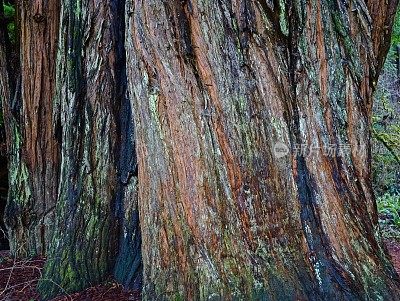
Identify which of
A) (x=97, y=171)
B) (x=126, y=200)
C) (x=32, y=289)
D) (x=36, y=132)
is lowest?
(x=32, y=289)

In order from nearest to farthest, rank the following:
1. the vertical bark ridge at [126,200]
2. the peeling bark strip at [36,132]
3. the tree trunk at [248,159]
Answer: the tree trunk at [248,159] → the vertical bark ridge at [126,200] → the peeling bark strip at [36,132]

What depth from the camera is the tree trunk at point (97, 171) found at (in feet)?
14.0

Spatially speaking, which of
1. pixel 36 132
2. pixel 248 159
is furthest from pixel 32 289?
pixel 248 159

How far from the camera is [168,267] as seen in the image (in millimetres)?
3211

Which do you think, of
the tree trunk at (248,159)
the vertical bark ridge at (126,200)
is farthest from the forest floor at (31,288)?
the tree trunk at (248,159)

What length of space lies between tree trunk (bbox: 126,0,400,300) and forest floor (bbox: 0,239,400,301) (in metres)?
0.81

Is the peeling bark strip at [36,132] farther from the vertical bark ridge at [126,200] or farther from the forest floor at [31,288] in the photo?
the vertical bark ridge at [126,200]

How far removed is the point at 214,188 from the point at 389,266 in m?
1.24

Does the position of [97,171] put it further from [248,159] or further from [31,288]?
[248,159]

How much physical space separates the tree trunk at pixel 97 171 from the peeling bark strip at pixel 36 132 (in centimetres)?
119

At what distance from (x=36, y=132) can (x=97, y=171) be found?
1.55 metres

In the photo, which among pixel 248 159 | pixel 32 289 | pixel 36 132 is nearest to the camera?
pixel 248 159

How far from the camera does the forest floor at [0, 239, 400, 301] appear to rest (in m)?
4.05

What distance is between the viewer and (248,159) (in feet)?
10.1
